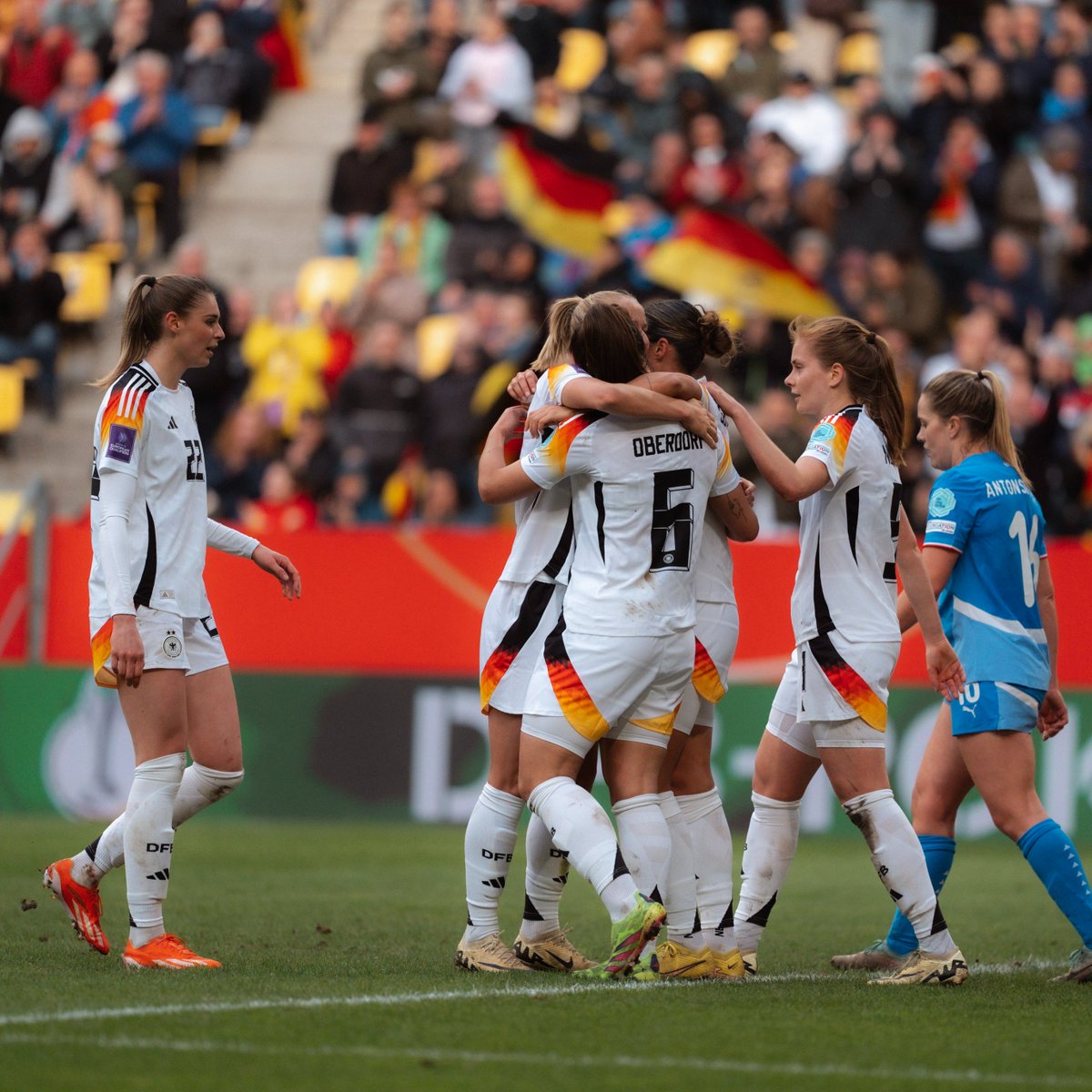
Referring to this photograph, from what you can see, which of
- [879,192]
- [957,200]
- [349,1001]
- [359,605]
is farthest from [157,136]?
[349,1001]

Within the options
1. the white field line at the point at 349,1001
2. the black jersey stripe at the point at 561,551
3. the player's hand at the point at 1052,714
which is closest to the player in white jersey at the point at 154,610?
the white field line at the point at 349,1001

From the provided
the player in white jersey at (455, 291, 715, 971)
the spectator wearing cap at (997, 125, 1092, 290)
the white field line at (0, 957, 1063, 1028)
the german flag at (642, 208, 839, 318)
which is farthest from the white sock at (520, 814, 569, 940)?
the spectator wearing cap at (997, 125, 1092, 290)

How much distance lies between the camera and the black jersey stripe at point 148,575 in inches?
243

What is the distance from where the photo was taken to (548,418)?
232 inches

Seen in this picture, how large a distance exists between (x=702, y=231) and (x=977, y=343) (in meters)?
2.66

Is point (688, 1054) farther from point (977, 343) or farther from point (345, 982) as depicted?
point (977, 343)

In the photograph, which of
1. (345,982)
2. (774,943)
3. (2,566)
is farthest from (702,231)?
(345,982)

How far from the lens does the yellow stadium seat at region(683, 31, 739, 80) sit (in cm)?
1820

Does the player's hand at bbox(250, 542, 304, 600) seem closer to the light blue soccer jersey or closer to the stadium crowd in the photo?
the light blue soccer jersey

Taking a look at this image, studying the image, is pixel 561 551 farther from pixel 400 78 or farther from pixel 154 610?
pixel 400 78

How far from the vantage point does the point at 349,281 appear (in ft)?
57.9

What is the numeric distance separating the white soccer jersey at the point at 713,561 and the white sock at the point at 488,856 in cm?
92

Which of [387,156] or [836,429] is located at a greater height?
[387,156]

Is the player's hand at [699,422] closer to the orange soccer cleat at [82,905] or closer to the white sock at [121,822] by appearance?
the white sock at [121,822]
